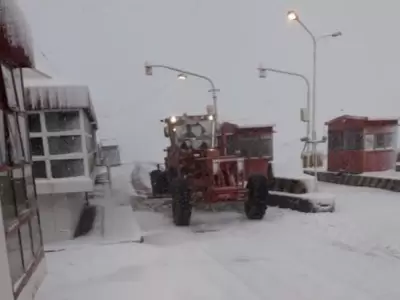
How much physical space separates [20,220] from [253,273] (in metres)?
3.41

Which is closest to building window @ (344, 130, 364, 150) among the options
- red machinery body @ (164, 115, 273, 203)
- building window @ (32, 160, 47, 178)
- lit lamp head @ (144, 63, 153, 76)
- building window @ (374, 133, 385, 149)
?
building window @ (374, 133, 385, 149)

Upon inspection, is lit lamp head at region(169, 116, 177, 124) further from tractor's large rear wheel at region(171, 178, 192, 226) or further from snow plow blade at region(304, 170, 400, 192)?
snow plow blade at region(304, 170, 400, 192)

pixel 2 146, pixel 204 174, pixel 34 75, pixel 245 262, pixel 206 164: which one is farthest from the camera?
pixel 204 174

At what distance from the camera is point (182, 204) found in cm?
Answer: 951

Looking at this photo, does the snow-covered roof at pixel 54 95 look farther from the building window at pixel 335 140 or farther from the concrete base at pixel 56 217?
the building window at pixel 335 140

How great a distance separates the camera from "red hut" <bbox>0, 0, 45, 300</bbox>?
10.4ft

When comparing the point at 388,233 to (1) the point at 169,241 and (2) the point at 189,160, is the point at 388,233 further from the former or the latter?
(2) the point at 189,160

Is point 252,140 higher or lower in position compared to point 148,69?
lower

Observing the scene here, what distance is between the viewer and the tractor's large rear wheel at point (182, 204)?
949cm

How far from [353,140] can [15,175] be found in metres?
14.2

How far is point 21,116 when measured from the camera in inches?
164

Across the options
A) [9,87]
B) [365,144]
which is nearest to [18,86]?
[9,87]

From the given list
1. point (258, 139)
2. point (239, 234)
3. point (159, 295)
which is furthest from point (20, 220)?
point (258, 139)

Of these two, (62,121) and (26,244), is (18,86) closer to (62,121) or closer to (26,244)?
(26,244)
